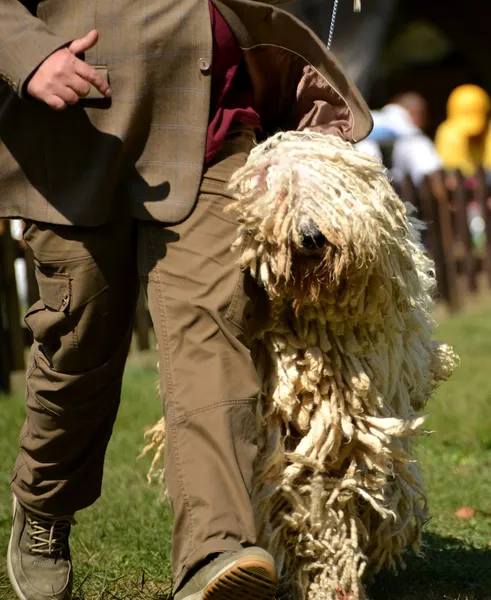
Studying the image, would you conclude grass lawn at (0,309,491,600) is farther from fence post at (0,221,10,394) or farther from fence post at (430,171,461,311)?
fence post at (430,171,461,311)

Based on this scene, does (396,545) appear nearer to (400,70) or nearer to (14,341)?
(14,341)

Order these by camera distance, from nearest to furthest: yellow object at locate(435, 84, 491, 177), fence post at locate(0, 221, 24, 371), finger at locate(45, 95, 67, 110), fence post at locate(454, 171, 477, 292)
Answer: finger at locate(45, 95, 67, 110), fence post at locate(0, 221, 24, 371), fence post at locate(454, 171, 477, 292), yellow object at locate(435, 84, 491, 177)

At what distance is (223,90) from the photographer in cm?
328

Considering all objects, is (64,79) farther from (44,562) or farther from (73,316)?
(44,562)

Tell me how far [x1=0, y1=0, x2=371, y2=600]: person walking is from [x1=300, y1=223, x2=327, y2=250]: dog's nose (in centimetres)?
20

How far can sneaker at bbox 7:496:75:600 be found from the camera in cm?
361

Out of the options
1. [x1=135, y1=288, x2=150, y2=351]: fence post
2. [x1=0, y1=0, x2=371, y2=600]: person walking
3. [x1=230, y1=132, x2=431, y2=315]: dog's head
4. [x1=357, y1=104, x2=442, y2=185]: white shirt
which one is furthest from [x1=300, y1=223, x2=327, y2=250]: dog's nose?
[x1=357, y1=104, x2=442, y2=185]: white shirt

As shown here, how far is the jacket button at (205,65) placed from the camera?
3170 mm

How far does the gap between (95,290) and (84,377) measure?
0.88ft

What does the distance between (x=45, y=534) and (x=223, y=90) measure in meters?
1.49

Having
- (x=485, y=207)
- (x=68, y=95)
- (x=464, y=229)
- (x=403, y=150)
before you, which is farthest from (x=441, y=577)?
(x=485, y=207)

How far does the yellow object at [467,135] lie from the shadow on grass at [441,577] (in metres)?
11.7

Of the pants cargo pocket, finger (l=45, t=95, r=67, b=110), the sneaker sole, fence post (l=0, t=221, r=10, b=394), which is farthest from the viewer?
fence post (l=0, t=221, r=10, b=394)

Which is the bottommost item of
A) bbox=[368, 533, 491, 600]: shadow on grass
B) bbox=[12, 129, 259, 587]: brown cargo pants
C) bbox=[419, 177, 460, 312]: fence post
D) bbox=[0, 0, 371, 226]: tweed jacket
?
bbox=[419, 177, 460, 312]: fence post
